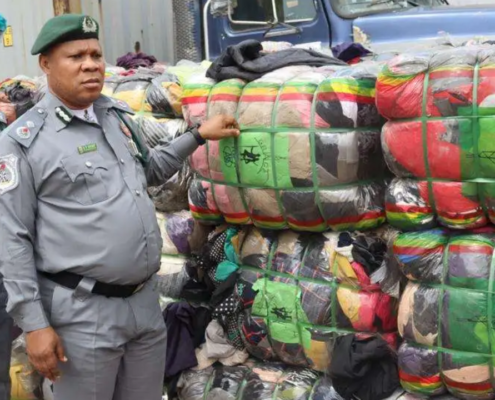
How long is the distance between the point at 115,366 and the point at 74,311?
11.2 inches

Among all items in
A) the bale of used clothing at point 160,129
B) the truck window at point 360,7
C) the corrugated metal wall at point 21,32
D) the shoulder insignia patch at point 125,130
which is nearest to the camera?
the shoulder insignia patch at point 125,130

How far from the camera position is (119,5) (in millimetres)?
8344

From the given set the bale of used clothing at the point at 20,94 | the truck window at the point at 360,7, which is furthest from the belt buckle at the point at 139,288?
the truck window at the point at 360,7

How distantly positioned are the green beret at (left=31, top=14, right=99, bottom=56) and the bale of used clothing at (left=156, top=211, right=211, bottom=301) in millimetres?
1526

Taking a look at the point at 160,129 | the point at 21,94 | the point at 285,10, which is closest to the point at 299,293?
the point at 160,129

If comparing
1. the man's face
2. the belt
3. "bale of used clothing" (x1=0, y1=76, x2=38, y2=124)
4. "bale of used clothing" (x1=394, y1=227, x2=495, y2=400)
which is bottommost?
"bale of used clothing" (x1=394, y1=227, x2=495, y2=400)

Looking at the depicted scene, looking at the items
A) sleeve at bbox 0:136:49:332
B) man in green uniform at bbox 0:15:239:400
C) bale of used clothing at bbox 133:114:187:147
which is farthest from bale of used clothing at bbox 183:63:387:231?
sleeve at bbox 0:136:49:332

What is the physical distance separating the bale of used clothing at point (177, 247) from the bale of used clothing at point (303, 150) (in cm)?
52

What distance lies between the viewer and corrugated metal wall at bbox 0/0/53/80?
7.68m

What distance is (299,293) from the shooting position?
3664mm

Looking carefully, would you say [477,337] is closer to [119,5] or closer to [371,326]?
[371,326]

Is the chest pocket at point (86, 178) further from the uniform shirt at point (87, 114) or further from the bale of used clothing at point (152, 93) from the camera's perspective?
the bale of used clothing at point (152, 93)

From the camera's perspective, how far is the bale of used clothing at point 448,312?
310cm

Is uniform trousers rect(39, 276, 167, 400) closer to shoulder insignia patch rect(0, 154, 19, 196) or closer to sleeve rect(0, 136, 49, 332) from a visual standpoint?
sleeve rect(0, 136, 49, 332)
